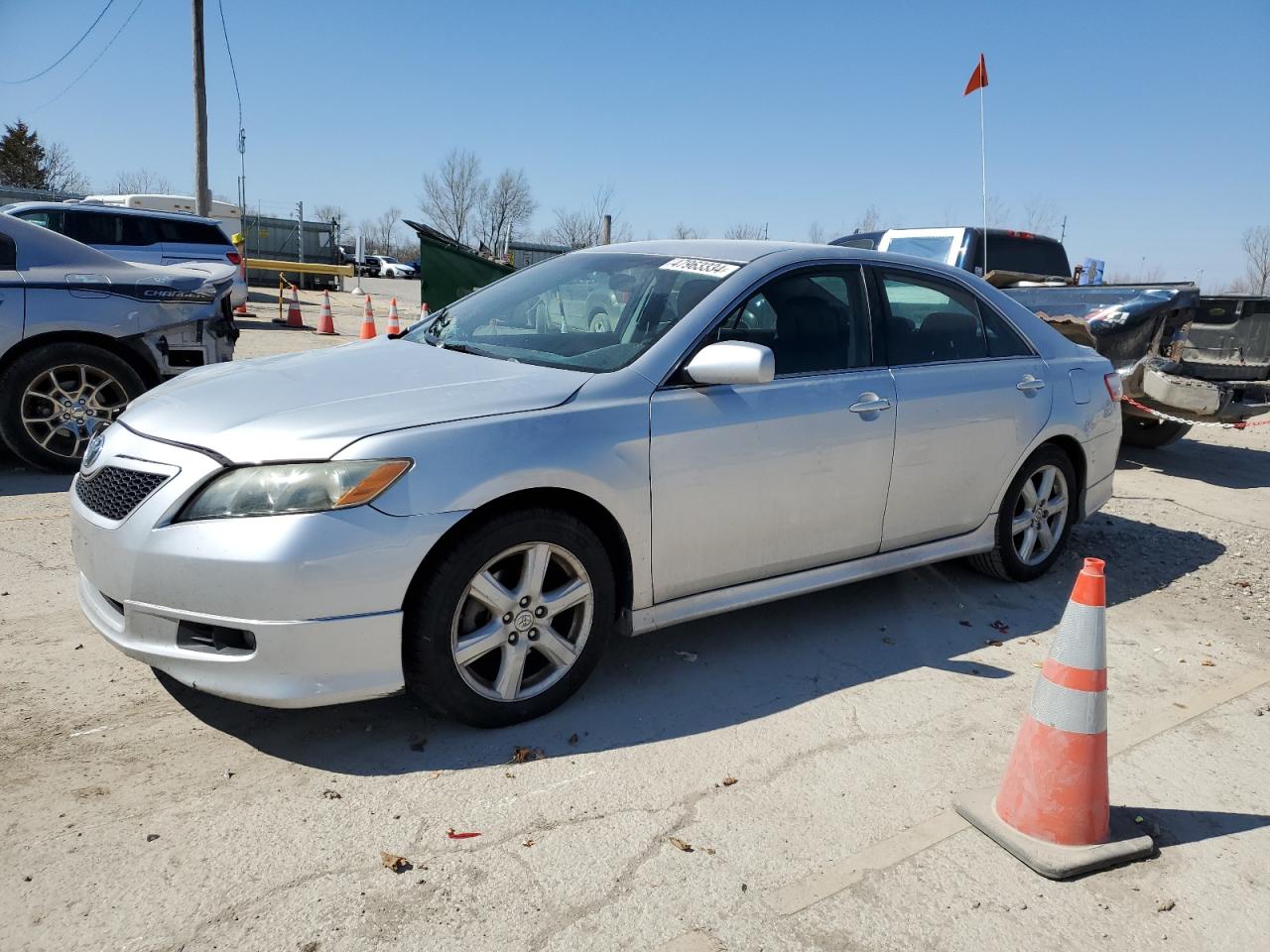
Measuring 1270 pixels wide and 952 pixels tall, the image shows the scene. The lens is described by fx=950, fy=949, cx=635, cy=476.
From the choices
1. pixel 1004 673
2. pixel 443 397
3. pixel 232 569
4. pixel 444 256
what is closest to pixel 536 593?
pixel 443 397

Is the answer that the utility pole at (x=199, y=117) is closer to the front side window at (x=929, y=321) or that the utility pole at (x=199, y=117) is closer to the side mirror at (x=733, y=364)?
the front side window at (x=929, y=321)

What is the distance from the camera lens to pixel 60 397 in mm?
5996

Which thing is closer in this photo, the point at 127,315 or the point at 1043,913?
the point at 1043,913

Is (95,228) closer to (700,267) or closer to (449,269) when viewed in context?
(449,269)

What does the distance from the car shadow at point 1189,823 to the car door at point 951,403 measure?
1.54 m

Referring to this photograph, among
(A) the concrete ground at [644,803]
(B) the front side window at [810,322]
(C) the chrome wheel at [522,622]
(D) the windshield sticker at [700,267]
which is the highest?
(D) the windshield sticker at [700,267]

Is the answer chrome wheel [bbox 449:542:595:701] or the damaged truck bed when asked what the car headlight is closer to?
chrome wheel [bbox 449:542:595:701]

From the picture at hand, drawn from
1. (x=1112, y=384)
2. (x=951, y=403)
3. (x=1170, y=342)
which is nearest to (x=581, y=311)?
(x=951, y=403)

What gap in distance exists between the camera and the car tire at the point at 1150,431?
351 inches

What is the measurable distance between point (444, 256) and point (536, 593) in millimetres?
11858

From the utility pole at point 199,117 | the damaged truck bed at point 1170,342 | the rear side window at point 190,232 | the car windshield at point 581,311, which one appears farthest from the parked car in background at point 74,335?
the utility pole at point 199,117

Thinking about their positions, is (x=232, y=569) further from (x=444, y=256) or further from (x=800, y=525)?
(x=444, y=256)

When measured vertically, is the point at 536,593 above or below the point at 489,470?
below

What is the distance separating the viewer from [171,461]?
9.51 feet
